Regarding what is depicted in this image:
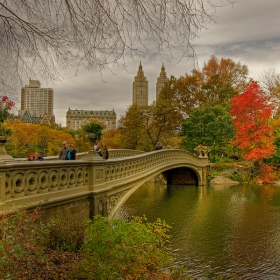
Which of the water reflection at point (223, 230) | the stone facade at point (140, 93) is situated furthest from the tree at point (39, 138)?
the stone facade at point (140, 93)

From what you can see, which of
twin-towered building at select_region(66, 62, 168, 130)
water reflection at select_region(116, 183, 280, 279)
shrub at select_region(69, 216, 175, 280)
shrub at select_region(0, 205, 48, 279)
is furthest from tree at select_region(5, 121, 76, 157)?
twin-towered building at select_region(66, 62, 168, 130)

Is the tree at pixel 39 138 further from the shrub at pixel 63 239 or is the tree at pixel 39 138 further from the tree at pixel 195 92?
the shrub at pixel 63 239

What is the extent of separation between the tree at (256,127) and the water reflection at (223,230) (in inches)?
363

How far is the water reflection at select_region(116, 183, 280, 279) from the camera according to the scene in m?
8.08

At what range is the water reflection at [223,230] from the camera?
808cm

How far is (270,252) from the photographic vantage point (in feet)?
29.4

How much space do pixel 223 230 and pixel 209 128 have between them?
70.2ft

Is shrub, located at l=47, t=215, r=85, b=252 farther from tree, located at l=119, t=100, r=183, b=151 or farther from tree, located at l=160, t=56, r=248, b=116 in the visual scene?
tree, located at l=160, t=56, r=248, b=116

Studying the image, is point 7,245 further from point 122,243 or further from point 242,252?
point 242,252

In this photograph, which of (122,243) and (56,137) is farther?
(56,137)

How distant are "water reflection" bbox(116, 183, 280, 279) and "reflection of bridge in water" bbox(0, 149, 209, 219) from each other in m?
2.37

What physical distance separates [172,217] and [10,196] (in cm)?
991

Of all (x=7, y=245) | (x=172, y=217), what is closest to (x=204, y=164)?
(x=172, y=217)

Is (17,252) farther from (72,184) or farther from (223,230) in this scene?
(223,230)
